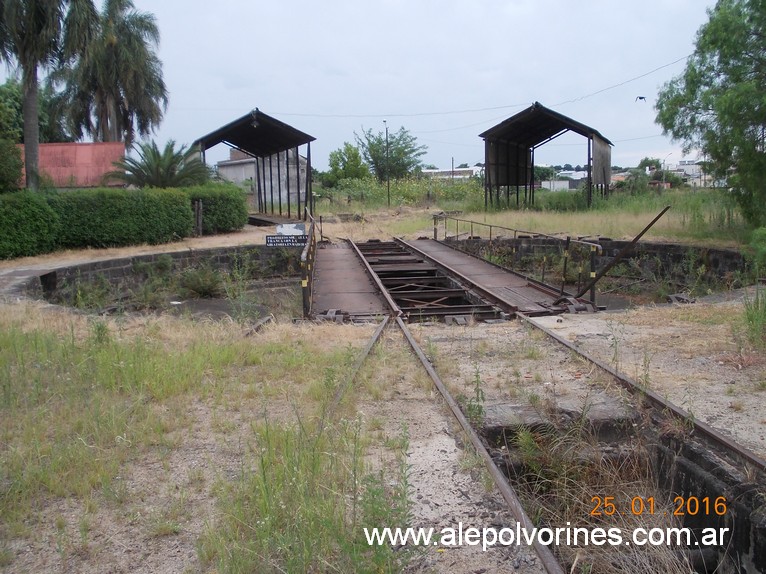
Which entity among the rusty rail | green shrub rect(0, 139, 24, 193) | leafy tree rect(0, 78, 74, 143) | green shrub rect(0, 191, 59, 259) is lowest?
the rusty rail

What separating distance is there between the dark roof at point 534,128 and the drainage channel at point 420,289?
9.51 meters

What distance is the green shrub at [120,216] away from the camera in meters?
18.7

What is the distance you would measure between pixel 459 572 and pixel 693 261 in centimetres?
1429

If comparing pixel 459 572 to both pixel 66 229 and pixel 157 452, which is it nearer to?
pixel 157 452

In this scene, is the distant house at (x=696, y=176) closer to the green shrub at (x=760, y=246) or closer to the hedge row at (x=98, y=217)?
the green shrub at (x=760, y=246)

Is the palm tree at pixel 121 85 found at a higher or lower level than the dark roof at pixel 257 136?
higher

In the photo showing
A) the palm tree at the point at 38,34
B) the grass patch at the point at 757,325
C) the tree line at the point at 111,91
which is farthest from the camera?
the tree line at the point at 111,91

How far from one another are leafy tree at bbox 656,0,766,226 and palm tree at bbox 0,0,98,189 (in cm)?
1679

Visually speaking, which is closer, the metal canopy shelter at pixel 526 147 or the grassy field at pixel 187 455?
the grassy field at pixel 187 455

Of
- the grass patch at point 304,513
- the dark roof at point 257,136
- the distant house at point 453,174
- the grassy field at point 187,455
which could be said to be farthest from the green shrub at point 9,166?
the distant house at point 453,174

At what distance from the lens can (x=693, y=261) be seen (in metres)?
15.8

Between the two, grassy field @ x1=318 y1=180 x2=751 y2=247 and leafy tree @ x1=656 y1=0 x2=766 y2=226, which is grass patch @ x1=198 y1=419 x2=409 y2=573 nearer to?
leafy tree @ x1=656 y1=0 x2=766 y2=226

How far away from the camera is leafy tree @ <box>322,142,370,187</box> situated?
199 ft

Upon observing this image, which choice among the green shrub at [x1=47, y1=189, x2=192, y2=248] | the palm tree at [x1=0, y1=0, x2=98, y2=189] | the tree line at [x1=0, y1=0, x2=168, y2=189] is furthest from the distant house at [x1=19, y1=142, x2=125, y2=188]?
the green shrub at [x1=47, y1=189, x2=192, y2=248]
